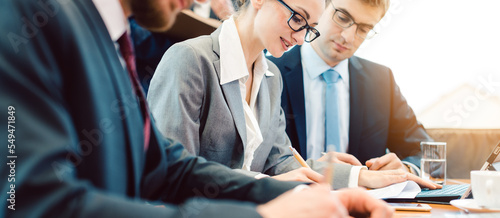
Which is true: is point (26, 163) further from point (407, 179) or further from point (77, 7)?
point (407, 179)

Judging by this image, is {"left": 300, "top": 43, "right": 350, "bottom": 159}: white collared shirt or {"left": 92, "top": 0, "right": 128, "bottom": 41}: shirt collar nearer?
{"left": 92, "top": 0, "right": 128, "bottom": 41}: shirt collar

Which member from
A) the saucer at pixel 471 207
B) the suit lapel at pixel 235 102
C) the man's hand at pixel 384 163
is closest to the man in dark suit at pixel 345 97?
the man's hand at pixel 384 163

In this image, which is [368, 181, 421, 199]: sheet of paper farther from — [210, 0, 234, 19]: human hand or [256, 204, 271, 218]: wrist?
[210, 0, 234, 19]: human hand

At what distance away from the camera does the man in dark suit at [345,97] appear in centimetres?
170

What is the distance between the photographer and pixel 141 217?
384mm

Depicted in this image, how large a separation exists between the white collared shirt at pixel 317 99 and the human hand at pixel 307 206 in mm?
1258

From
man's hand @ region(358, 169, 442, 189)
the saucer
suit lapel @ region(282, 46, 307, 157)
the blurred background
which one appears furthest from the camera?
the blurred background

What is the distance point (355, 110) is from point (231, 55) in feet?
2.63

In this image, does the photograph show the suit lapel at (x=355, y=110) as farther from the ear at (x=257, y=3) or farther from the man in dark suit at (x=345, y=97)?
the ear at (x=257, y=3)

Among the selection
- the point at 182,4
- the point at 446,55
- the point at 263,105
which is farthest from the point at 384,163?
the point at 446,55

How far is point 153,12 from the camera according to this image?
56 cm

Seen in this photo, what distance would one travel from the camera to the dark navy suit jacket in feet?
5.51

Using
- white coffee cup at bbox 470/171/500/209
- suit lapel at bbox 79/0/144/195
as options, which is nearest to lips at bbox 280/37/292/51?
white coffee cup at bbox 470/171/500/209

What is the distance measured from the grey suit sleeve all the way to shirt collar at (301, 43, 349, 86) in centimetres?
80
